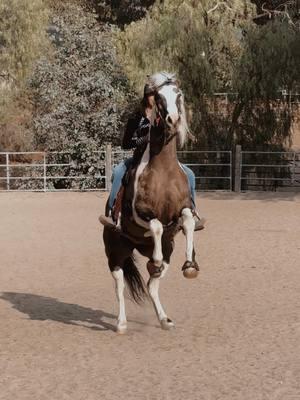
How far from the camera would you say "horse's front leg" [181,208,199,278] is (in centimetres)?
582

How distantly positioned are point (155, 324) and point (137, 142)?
1.73m

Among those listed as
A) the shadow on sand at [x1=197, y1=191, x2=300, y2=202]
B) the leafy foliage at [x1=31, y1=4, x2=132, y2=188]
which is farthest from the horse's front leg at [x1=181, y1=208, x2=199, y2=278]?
the leafy foliage at [x1=31, y1=4, x2=132, y2=188]

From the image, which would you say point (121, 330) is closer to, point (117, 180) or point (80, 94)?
point (117, 180)

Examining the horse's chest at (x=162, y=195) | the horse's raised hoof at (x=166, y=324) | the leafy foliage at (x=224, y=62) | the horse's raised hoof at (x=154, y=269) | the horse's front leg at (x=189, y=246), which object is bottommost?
the horse's raised hoof at (x=166, y=324)

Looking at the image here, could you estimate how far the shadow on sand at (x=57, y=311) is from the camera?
6832 mm

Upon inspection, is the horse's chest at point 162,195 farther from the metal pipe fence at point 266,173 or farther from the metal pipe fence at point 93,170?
the metal pipe fence at point 266,173

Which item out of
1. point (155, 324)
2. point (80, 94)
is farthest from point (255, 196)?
point (155, 324)

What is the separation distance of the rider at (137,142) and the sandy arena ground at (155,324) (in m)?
1.07

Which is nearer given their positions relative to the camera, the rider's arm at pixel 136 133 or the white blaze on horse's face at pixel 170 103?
the white blaze on horse's face at pixel 170 103

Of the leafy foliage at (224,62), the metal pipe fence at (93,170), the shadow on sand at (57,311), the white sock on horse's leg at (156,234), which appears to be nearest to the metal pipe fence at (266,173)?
the metal pipe fence at (93,170)

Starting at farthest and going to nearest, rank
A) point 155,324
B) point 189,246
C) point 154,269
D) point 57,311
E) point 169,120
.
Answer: point 57,311 → point 155,324 → point 154,269 → point 189,246 → point 169,120

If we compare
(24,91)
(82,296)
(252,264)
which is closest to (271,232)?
(252,264)

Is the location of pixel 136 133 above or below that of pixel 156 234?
above

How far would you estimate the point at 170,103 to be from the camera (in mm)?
5652
